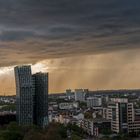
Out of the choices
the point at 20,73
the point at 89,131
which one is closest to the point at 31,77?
the point at 20,73

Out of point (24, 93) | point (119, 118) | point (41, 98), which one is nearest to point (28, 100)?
point (24, 93)

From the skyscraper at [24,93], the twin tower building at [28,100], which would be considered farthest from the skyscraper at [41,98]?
the skyscraper at [24,93]

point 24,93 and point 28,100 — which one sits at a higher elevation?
point 24,93

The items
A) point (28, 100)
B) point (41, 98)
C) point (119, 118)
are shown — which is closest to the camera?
point (28, 100)

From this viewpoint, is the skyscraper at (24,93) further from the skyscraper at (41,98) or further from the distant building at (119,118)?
the distant building at (119,118)

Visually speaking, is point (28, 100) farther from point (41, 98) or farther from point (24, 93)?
point (41, 98)

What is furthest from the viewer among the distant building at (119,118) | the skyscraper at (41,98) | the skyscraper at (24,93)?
the distant building at (119,118)

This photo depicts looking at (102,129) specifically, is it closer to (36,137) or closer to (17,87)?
(17,87)

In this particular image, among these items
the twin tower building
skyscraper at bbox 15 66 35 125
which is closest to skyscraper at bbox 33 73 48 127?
the twin tower building
